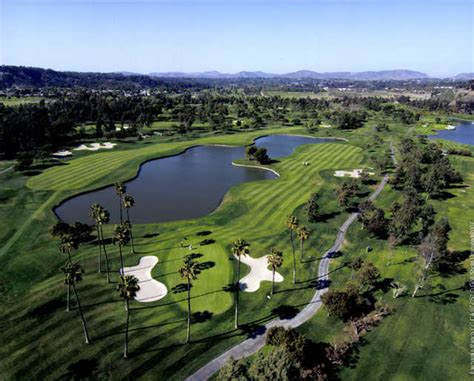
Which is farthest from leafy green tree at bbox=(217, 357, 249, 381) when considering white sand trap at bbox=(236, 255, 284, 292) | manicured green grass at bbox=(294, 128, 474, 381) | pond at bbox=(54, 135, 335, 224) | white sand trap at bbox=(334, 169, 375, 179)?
white sand trap at bbox=(334, 169, 375, 179)

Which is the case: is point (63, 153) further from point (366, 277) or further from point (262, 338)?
point (366, 277)

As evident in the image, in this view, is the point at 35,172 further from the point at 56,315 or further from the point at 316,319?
the point at 316,319

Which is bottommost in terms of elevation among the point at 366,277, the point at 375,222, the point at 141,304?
the point at 141,304

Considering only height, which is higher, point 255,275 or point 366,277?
point 366,277

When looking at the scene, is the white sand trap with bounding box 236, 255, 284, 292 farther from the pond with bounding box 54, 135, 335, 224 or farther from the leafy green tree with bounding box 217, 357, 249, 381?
the pond with bounding box 54, 135, 335, 224

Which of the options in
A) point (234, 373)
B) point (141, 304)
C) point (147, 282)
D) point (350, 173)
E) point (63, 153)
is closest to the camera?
point (234, 373)

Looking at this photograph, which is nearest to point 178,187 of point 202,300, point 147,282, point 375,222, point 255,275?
point 147,282
